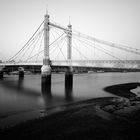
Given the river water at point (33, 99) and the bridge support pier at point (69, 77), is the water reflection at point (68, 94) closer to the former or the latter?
the river water at point (33, 99)

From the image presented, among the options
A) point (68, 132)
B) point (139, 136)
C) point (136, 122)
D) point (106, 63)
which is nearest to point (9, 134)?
point (68, 132)

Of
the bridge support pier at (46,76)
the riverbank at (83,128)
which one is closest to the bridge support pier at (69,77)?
the bridge support pier at (46,76)

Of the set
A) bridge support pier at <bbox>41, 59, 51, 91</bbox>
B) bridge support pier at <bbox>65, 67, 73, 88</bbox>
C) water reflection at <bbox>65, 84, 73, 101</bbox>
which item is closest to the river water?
water reflection at <bbox>65, 84, 73, 101</bbox>

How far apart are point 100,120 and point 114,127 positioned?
→ 44.3 inches

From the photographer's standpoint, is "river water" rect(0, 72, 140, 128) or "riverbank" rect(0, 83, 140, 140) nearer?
"riverbank" rect(0, 83, 140, 140)

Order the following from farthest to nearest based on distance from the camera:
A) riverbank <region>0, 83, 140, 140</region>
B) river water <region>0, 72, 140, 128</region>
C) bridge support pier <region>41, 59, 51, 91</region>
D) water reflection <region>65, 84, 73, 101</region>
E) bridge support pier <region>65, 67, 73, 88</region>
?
1. bridge support pier <region>65, 67, 73, 88</region>
2. bridge support pier <region>41, 59, 51, 91</region>
3. water reflection <region>65, 84, 73, 101</region>
4. river water <region>0, 72, 140, 128</region>
5. riverbank <region>0, 83, 140, 140</region>

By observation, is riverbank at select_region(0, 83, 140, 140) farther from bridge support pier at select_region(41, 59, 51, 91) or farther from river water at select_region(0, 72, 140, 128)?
bridge support pier at select_region(41, 59, 51, 91)

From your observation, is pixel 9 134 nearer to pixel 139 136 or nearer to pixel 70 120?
pixel 70 120

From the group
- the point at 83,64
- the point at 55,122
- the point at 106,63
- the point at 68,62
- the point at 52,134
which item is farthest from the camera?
the point at 68,62

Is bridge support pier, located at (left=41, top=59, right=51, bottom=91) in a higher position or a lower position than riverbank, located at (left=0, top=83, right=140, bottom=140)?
higher

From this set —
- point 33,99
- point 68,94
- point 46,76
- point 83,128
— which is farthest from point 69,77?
point 83,128

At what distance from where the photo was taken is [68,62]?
75.4 ft

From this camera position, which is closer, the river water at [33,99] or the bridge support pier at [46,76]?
the river water at [33,99]

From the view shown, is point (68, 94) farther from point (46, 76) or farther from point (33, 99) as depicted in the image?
point (46, 76)
